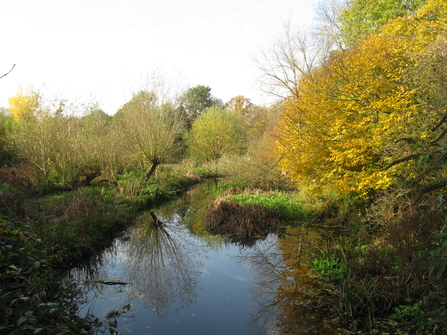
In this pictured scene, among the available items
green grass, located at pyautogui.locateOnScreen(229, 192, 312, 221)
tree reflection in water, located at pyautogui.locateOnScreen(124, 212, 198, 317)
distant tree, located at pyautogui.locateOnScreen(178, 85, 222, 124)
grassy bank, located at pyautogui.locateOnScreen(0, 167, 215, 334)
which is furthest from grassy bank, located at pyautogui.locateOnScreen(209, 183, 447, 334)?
distant tree, located at pyautogui.locateOnScreen(178, 85, 222, 124)

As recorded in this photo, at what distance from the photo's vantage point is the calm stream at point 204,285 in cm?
579

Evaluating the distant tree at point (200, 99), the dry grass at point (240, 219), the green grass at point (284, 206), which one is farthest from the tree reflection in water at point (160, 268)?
the distant tree at point (200, 99)

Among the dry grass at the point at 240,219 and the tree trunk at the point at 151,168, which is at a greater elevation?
the tree trunk at the point at 151,168

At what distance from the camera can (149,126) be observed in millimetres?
18375

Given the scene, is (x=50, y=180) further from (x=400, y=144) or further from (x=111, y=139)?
(x=400, y=144)

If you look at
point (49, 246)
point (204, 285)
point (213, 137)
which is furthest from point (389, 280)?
point (213, 137)

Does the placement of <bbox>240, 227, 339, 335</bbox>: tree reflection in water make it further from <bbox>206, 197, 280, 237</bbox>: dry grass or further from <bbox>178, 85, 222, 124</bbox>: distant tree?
<bbox>178, 85, 222, 124</bbox>: distant tree

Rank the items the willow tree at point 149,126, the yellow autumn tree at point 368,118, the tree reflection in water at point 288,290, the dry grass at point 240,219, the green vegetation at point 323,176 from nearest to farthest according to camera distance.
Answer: the green vegetation at point 323,176
the tree reflection in water at point 288,290
the yellow autumn tree at point 368,118
the dry grass at point 240,219
the willow tree at point 149,126

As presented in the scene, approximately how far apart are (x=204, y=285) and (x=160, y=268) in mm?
1432

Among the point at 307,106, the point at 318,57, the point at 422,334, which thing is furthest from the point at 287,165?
the point at 318,57

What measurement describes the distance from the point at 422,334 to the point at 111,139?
55.3 feet

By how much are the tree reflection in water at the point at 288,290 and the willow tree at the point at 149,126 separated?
33.1ft

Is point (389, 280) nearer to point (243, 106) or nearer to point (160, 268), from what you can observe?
point (160, 268)

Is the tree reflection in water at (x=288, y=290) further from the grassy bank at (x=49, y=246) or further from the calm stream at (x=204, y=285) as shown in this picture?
the grassy bank at (x=49, y=246)
